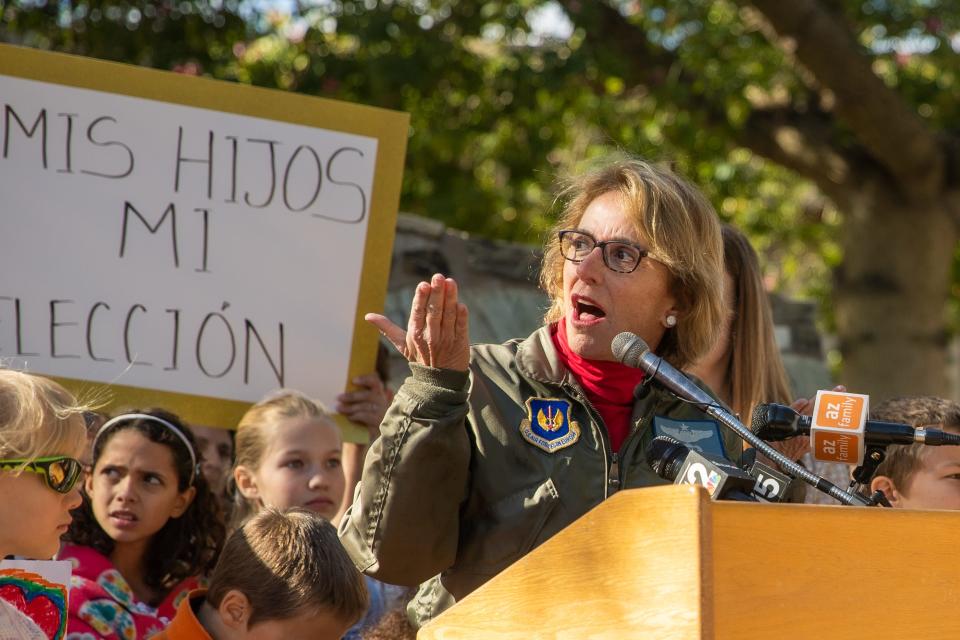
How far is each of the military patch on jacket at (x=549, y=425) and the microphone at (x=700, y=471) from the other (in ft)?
1.24

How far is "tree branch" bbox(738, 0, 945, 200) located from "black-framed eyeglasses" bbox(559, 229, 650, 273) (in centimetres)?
499

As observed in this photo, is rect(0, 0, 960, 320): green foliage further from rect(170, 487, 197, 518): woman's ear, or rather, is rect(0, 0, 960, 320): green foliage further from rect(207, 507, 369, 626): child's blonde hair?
rect(207, 507, 369, 626): child's blonde hair

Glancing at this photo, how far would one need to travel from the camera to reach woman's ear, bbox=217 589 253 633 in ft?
9.87

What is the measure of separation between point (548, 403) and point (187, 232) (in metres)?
1.85

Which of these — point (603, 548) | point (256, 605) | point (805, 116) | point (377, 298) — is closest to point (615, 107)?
point (805, 116)

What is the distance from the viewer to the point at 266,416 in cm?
404

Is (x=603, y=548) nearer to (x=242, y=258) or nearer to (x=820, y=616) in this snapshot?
(x=820, y=616)

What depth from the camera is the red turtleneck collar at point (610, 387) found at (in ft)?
8.64

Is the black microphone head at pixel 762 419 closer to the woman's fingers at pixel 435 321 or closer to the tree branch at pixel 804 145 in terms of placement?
the woman's fingers at pixel 435 321

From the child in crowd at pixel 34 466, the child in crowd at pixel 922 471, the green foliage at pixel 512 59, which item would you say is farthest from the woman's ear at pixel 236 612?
the green foliage at pixel 512 59

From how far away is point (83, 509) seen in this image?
3.90 meters

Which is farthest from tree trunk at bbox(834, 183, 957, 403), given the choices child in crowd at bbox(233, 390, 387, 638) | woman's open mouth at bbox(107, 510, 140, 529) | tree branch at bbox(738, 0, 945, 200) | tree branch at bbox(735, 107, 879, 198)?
woman's open mouth at bbox(107, 510, 140, 529)

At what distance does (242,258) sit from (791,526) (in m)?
2.68

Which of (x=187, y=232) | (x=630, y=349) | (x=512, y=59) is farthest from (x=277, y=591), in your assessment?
(x=512, y=59)
